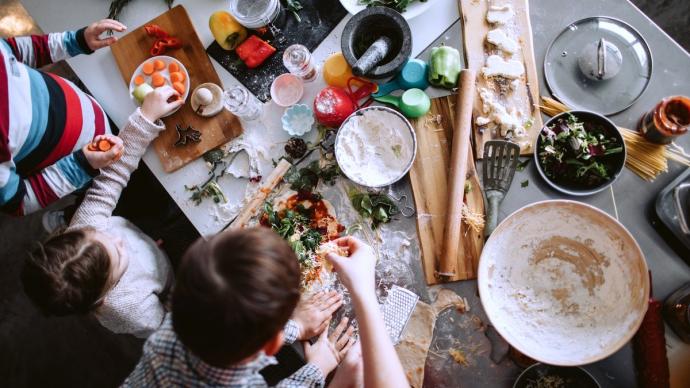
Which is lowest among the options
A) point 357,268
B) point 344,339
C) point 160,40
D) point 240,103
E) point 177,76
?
point 344,339

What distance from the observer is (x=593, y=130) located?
→ 128 centimetres

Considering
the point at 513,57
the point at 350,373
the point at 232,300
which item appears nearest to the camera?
the point at 232,300

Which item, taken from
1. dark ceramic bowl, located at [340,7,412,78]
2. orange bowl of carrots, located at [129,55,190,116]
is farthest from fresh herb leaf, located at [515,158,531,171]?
orange bowl of carrots, located at [129,55,190,116]

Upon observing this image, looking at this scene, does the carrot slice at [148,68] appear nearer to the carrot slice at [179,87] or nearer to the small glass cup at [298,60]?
the carrot slice at [179,87]

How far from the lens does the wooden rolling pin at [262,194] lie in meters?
1.43

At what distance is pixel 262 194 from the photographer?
1439mm

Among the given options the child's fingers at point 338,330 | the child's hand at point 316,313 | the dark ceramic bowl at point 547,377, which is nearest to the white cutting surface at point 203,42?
the child's hand at point 316,313

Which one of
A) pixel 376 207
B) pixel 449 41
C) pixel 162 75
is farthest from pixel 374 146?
pixel 162 75

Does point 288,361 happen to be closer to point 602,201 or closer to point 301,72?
point 301,72

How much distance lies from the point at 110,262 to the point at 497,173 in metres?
1.13

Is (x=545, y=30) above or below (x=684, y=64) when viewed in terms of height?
above

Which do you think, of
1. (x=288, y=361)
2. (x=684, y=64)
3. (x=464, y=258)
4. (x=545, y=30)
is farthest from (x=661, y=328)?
(x=288, y=361)

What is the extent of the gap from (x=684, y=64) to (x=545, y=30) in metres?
0.39

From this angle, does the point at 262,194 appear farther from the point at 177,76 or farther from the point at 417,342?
the point at 417,342
